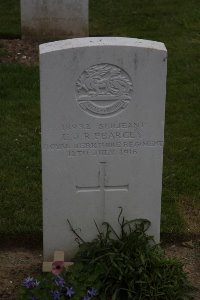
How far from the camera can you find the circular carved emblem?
13.1ft

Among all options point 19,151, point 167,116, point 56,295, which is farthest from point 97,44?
point 167,116

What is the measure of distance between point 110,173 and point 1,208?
1.42 meters

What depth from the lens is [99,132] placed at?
4121 mm

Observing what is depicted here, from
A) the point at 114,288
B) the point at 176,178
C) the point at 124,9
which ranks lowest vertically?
the point at 114,288

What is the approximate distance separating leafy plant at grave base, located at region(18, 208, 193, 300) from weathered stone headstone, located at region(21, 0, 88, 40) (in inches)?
252

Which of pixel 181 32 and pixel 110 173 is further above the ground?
pixel 181 32

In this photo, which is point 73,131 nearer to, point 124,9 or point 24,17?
point 24,17

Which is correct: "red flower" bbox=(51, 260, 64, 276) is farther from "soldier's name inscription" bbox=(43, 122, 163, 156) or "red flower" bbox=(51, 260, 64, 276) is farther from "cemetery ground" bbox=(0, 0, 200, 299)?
"soldier's name inscription" bbox=(43, 122, 163, 156)

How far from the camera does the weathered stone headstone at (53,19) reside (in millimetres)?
10047

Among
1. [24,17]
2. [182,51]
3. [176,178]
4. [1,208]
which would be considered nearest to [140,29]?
[182,51]

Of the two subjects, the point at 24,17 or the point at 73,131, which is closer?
the point at 73,131

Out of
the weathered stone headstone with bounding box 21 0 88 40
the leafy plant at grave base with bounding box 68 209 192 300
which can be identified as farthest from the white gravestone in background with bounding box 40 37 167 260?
the weathered stone headstone with bounding box 21 0 88 40

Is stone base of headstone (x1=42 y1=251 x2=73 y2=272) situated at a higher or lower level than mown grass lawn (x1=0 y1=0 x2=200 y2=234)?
lower

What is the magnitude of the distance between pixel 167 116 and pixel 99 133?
3.59 m
